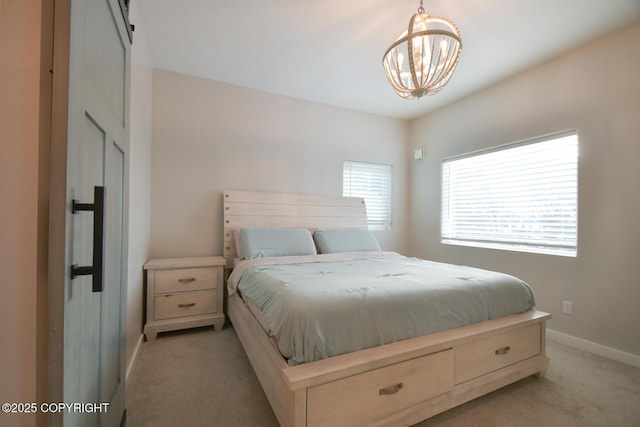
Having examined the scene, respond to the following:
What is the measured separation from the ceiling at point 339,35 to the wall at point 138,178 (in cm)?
26

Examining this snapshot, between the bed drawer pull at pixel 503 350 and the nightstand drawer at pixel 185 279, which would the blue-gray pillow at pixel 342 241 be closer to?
the nightstand drawer at pixel 185 279

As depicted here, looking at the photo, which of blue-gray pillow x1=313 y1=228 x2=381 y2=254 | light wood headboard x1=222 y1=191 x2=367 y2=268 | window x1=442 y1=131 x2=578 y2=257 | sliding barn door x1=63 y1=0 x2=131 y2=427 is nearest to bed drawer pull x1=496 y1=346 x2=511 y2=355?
window x1=442 y1=131 x2=578 y2=257

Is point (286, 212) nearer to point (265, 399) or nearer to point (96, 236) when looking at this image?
point (265, 399)

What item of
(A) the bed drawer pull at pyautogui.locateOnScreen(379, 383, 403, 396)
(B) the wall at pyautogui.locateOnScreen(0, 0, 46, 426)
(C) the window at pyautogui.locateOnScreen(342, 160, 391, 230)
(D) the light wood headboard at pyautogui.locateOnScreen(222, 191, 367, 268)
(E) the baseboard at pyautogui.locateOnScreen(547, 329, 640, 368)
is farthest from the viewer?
(C) the window at pyautogui.locateOnScreen(342, 160, 391, 230)

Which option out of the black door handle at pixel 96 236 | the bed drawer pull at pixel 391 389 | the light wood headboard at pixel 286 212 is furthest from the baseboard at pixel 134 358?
the bed drawer pull at pixel 391 389

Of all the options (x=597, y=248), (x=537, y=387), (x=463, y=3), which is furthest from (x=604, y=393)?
(x=463, y=3)

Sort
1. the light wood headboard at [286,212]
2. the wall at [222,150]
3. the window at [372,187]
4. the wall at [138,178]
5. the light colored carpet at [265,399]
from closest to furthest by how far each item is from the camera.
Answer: the light colored carpet at [265,399] → the wall at [138,178] → the wall at [222,150] → the light wood headboard at [286,212] → the window at [372,187]

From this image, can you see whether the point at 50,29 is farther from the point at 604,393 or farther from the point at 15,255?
the point at 604,393

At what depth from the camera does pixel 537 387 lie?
1.74m

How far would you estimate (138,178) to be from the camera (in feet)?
6.95

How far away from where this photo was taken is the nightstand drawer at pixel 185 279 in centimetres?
238

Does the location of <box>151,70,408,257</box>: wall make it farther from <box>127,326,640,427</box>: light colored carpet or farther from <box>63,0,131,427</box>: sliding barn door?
<box>63,0,131,427</box>: sliding barn door

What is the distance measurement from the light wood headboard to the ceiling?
135cm

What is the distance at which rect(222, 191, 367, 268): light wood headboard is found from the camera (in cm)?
299
